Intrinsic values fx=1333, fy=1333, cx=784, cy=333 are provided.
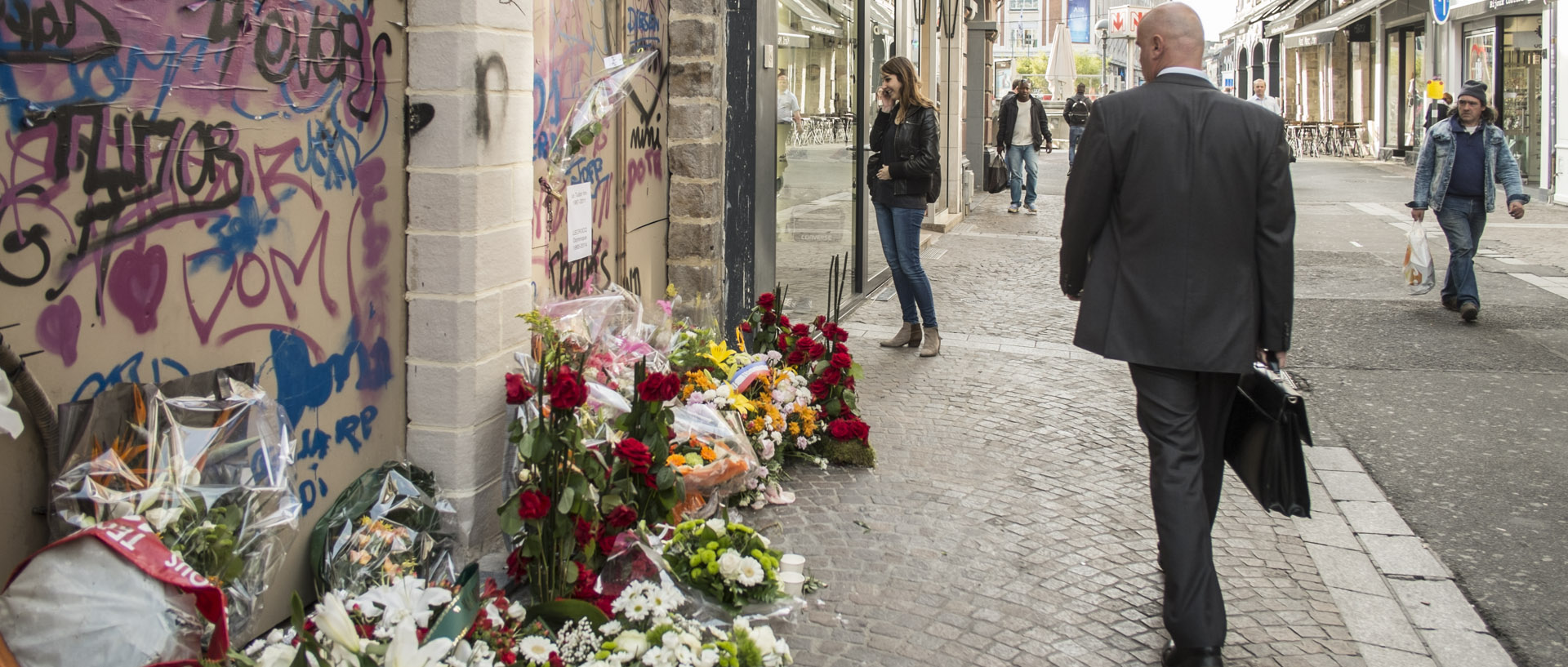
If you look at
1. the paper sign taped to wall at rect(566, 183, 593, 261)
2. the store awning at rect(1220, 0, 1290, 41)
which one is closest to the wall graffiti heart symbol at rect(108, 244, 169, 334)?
the paper sign taped to wall at rect(566, 183, 593, 261)

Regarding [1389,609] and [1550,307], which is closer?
[1389,609]

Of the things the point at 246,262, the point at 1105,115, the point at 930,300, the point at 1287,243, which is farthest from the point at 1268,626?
the point at 930,300

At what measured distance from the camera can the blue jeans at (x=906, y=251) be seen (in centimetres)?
788

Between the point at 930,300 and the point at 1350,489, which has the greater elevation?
the point at 930,300

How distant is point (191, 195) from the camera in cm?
309

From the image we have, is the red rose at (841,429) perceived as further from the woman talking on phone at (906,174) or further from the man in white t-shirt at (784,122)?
the man in white t-shirt at (784,122)

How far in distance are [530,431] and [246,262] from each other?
88 centimetres

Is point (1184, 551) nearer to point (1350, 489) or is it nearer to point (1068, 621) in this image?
point (1068, 621)

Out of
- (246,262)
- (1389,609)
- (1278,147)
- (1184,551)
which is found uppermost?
(1278,147)

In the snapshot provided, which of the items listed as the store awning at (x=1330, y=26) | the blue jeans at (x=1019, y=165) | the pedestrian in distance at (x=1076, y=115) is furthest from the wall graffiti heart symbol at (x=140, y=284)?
the store awning at (x=1330, y=26)

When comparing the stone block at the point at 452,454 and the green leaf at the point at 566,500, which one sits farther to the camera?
the stone block at the point at 452,454

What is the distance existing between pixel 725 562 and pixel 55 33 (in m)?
2.04

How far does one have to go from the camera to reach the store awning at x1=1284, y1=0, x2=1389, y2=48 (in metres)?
31.4

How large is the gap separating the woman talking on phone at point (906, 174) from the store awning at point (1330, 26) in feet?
86.4
